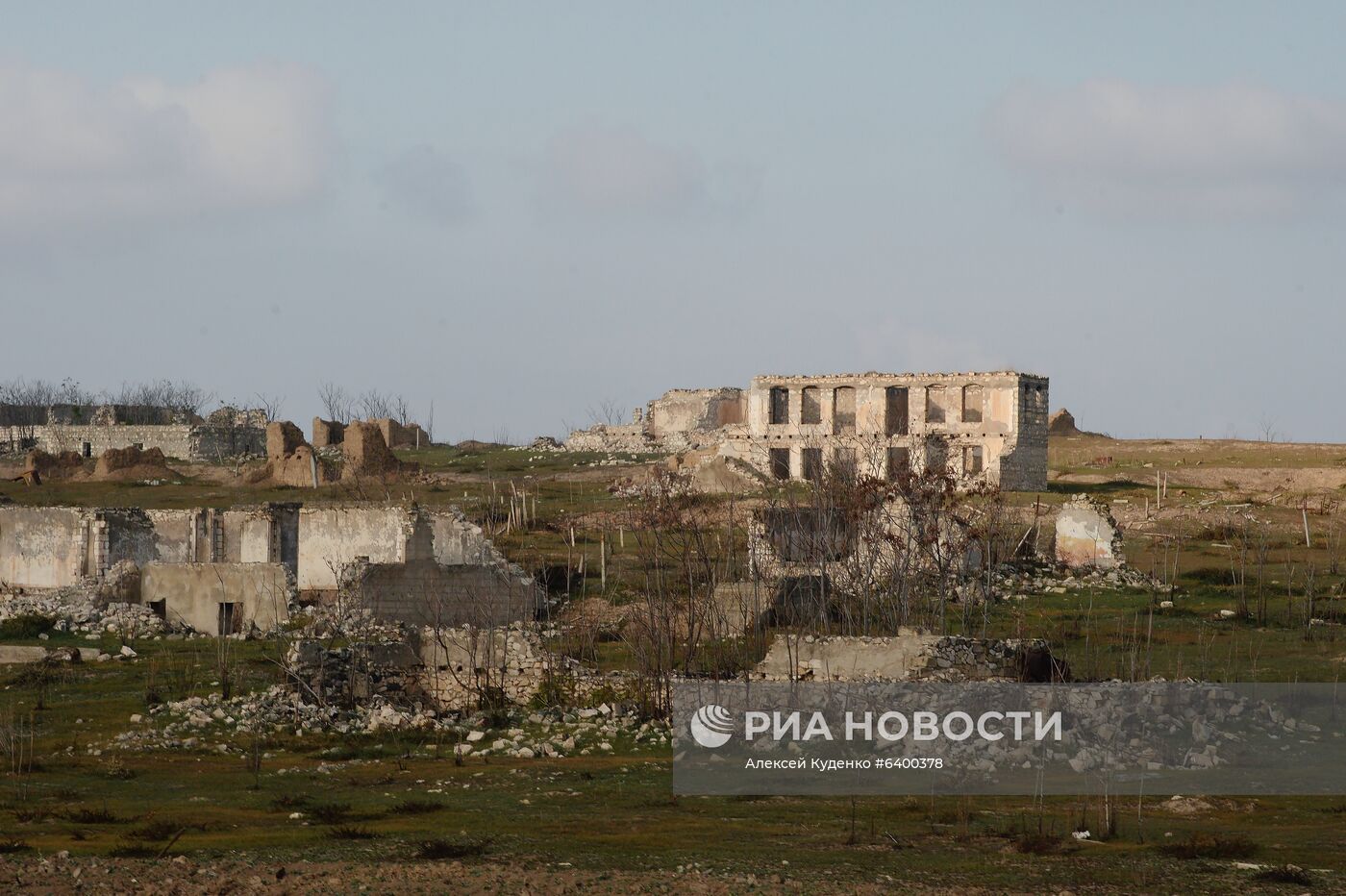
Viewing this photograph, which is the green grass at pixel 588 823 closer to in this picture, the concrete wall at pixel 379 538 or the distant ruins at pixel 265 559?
the distant ruins at pixel 265 559

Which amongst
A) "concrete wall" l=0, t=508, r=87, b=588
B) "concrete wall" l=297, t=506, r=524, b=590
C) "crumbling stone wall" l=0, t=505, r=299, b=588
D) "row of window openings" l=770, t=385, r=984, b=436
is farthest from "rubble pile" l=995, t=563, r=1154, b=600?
"row of window openings" l=770, t=385, r=984, b=436

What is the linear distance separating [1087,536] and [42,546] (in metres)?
24.3

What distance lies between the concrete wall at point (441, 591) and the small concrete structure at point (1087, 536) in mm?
13513

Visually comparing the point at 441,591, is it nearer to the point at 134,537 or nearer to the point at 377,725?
the point at 134,537

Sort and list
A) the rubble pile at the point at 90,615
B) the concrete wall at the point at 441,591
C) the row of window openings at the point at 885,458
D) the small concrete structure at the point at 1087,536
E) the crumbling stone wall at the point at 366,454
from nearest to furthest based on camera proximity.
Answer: the rubble pile at the point at 90,615
the concrete wall at the point at 441,591
the small concrete structure at the point at 1087,536
the row of window openings at the point at 885,458
the crumbling stone wall at the point at 366,454

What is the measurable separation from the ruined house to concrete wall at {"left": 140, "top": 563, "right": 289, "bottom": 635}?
34387 mm

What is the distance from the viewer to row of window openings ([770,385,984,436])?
60750mm

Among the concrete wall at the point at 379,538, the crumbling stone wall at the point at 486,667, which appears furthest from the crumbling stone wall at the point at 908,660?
the concrete wall at the point at 379,538

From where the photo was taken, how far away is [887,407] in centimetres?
6200

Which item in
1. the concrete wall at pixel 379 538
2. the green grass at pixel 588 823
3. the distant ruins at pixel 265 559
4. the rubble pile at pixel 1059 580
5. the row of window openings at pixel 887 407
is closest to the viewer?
the green grass at pixel 588 823

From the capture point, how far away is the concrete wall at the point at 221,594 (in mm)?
33156

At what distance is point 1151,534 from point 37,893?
3643cm

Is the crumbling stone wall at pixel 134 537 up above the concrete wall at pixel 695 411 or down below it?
below

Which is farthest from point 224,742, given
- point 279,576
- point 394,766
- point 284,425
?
point 284,425
